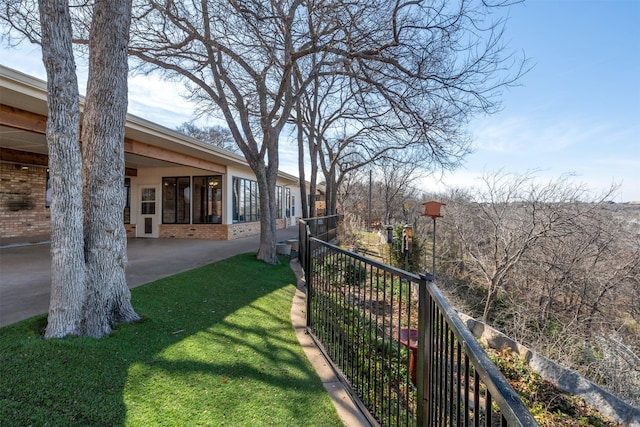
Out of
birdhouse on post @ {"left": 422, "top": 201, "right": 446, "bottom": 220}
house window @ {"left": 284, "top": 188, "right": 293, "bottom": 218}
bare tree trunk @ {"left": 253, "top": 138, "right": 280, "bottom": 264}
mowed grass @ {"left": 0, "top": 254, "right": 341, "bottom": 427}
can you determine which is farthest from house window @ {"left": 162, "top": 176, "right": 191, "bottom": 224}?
mowed grass @ {"left": 0, "top": 254, "right": 341, "bottom": 427}

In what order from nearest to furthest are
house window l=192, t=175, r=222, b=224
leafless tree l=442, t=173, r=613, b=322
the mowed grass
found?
the mowed grass < leafless tree l=442, t=173, r=613, b=322 < house window l=192, t=175, r=222, b=224

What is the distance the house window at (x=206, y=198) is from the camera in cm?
1234

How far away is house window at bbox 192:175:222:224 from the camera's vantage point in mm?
12336

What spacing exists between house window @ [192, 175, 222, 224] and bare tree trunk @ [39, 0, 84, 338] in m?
9.70

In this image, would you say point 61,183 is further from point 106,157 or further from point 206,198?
point 206,198

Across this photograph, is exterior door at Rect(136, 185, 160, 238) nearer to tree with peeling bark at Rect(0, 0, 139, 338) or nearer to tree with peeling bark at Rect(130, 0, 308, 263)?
tree with peeling bark at Rect(130, 0, 308, 263)

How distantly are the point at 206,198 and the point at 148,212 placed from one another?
248 cm

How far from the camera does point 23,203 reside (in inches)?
393

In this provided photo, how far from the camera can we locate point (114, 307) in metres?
3.25

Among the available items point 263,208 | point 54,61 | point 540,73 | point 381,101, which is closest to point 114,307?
point 54,61

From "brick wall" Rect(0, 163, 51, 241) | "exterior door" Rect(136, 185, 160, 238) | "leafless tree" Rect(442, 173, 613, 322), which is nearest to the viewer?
"leafless tree" Rect(442, 173, 613, 322)

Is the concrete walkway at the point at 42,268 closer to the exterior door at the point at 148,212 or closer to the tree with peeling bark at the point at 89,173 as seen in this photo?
the tree with peeling bark at the point at 89,173

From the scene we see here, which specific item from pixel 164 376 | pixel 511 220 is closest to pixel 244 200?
pixel 511 220

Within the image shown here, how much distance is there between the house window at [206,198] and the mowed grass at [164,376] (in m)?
8.71
